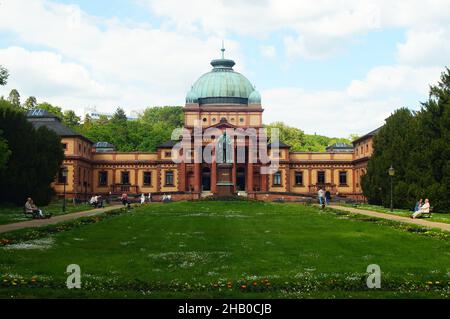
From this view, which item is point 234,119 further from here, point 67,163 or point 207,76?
point 67,163

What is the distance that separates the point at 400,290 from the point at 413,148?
41.7 m

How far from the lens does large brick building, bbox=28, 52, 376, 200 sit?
304 ft

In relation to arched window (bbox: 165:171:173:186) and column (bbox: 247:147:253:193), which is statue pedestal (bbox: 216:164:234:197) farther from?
arched window (bbox: 165:171:173:186)

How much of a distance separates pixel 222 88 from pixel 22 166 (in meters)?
52.9

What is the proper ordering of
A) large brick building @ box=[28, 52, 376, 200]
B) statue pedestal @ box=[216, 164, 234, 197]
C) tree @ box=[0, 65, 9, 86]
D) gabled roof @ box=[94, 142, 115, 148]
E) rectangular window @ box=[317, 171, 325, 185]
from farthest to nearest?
gabled roof @ box=[94, 142, 115, 148], rectangular window @ box=[317, 171, 325, 185], large brick building @ box=[28, 52, 376, 200], statue pedestal @ box=[216, 164, 234, 197], tree @ box=[0, 65, 9, 86]

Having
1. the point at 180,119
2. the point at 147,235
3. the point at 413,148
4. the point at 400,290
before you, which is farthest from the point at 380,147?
the point at 180,119

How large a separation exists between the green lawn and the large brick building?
64.1 metres

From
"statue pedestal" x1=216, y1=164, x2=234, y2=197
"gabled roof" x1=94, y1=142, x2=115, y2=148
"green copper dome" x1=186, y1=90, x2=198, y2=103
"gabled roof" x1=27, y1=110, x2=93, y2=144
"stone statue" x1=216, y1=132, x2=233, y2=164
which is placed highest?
"green copper dome" x1=186, y1=90, x2=198, y2=103

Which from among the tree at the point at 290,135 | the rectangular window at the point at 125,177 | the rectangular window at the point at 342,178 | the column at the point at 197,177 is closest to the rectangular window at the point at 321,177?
the rectangular window at the point at 342,178

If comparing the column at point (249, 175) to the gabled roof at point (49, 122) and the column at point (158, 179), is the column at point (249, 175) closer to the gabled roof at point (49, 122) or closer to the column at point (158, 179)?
the column at point (158, 179)

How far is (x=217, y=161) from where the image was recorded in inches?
3602

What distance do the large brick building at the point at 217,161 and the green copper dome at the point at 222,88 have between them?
67mm

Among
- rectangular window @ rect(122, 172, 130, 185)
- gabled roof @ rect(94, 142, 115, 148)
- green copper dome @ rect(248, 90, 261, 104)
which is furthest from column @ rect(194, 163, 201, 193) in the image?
gabled roof @ rect(94, 142, 115, 148)

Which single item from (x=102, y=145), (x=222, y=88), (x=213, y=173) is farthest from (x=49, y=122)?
(x=222, y=88)
